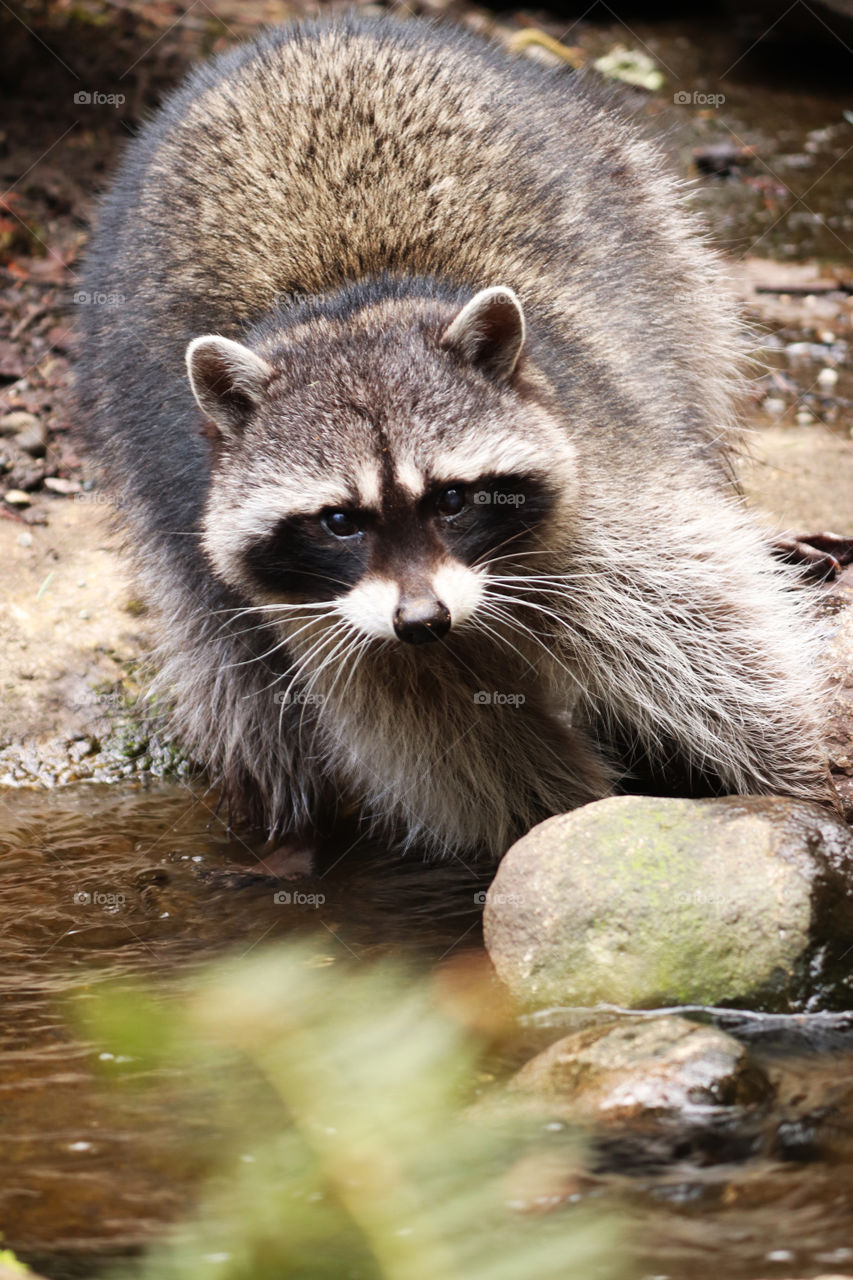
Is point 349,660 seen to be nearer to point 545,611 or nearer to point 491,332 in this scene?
point 545,611

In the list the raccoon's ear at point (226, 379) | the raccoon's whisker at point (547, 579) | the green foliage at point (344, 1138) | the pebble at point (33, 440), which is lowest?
the green foliage at point (344, 1138)

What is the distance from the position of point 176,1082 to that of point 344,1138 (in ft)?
1.40

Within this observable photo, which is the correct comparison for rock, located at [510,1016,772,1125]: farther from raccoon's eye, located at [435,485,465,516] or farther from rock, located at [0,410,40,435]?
rock, located at [0,410,40,435]

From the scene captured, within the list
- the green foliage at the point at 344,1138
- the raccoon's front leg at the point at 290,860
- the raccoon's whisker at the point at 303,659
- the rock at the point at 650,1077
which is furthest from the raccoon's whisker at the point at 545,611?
the rock at the point at 650,1077

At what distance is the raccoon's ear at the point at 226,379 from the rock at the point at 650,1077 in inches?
69.5

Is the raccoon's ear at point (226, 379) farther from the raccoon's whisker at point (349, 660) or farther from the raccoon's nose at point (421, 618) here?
the raccoon's nose at point (421, 618)

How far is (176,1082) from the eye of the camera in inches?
121

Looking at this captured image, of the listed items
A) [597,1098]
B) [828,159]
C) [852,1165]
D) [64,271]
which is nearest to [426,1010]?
[597,1098]

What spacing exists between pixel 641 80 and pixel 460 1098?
766cm

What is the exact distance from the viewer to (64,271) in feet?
24.7

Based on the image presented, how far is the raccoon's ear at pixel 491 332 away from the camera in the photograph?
139 inches

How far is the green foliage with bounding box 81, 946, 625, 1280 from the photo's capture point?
2449 mm

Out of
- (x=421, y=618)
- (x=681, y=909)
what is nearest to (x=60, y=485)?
(x=421, y=618)

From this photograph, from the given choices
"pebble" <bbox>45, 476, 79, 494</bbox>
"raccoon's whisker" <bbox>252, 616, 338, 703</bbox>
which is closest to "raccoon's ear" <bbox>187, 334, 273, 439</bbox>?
"raccoon's whisker" <bbox>252, 616, 338, 703</bbox>
